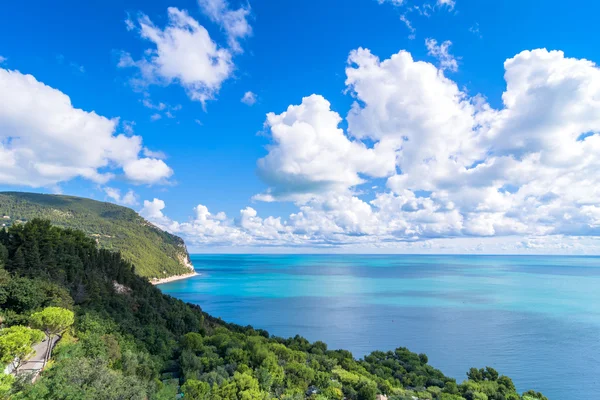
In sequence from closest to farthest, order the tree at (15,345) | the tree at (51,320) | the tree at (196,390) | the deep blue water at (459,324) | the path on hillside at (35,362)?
the tree at (15,345) → the path on hillside at (35,362) → the tree at (196,390) → the tree at (51,320) → the deep blue water at (459,324)

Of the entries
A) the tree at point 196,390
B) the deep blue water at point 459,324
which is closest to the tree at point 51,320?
the tree at point 196,390

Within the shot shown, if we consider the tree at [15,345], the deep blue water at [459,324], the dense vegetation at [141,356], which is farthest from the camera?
the deep blue water at [459,324]

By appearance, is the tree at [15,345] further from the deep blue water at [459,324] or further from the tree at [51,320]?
the deep blue water at [459,324]

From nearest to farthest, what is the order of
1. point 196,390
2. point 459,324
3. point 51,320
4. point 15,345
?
point 15,345, point 196,390, point 51,320, point 459,324

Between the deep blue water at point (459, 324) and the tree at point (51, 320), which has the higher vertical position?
the tree at point (51, 320)

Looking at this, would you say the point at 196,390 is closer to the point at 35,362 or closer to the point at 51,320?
the point at 35,362

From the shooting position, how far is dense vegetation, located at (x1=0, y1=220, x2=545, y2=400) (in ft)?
78.6

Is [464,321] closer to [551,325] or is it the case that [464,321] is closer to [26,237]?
[551,325]

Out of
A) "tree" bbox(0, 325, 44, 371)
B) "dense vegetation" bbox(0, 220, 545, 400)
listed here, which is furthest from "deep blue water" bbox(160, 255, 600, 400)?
"tree" bbox(0, 325, 44, 371)

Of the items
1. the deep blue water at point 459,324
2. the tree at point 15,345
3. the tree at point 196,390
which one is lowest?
the deep blue water at point 459,324

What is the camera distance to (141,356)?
33.2 m

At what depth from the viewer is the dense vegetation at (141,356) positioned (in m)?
24.0

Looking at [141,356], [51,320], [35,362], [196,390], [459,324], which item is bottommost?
[459,324]

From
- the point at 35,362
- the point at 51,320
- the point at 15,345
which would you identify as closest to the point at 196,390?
the point at 35,362
